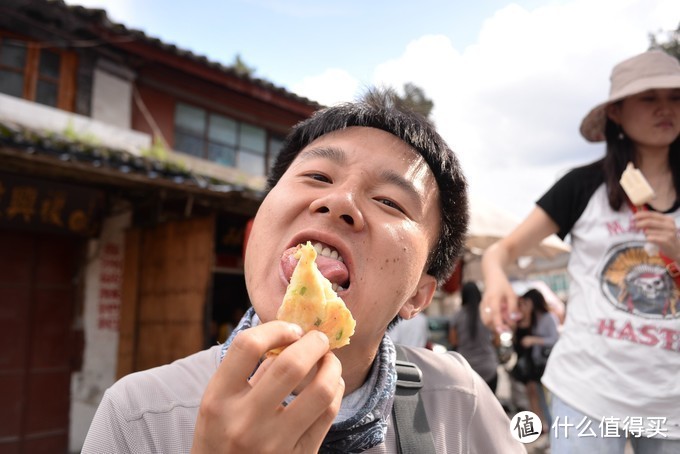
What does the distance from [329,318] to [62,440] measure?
725 centimetres

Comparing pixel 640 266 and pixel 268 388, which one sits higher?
pixel 640 266

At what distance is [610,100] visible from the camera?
9.14ft

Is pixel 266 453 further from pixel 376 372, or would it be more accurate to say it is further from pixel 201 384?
pixel 376 372

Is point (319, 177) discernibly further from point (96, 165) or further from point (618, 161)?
point (96, 165)

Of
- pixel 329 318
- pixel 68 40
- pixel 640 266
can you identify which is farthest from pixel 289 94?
pixel 329 318

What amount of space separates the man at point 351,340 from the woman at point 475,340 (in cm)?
553

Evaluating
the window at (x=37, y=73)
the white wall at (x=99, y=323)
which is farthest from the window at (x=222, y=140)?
the white wall at (x=99, y=323)

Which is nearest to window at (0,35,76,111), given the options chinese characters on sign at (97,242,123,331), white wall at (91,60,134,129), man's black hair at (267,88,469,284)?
white wall at (91,60,134,129)

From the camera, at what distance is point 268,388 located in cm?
99

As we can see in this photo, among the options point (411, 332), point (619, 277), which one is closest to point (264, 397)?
point (619, 277)

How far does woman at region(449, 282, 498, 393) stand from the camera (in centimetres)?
734

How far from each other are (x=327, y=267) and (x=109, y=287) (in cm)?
675

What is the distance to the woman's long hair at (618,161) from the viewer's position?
8.83 feet

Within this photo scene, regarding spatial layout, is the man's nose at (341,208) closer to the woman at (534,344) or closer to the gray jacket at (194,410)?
the gray jacket at (194,410)
